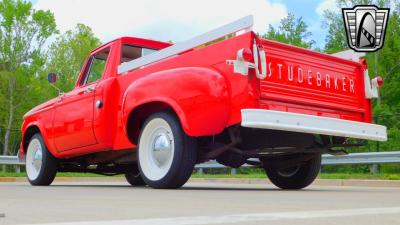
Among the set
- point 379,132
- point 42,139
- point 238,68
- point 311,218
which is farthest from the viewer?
point 42,139

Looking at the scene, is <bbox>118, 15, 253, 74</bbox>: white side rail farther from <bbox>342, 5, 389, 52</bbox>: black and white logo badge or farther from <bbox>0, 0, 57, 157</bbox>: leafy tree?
<bbox>0, 0, 57, 157</bbox>: leafy tree

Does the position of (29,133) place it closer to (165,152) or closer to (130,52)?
(130,52)

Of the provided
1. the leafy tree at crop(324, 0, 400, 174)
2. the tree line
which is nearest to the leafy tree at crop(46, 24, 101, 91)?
the tree line

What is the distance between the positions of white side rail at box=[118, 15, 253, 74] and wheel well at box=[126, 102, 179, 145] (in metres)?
0.57

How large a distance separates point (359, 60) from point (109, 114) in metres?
3.31

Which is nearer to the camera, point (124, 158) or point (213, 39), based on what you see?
point (213, 39)

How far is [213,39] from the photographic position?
21.4 feet

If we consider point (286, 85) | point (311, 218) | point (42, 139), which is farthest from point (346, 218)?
point (42, 139)

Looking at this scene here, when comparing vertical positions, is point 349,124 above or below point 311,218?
above

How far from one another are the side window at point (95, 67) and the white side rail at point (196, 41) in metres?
0.96

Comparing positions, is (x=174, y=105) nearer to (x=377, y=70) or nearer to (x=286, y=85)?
(x=286, y=85)

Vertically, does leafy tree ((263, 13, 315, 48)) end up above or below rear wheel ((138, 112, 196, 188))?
above

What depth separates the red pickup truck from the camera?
6.23m

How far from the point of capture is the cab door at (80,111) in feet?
26.9
